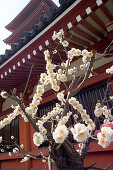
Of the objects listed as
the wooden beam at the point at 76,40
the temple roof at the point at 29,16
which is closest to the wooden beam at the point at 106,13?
the wooden beam at the point at 76,40

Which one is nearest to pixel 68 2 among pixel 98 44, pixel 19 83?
pixel 98 44

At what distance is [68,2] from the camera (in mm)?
2062

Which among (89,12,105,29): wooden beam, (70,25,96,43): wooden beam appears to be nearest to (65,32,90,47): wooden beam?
(70,25,96,43): wooden beam

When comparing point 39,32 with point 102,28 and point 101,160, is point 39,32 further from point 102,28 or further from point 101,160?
point 101,160

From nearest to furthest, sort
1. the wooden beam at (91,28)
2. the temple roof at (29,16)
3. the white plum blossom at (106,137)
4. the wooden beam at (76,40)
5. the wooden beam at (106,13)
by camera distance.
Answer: the white plum blossom at (106,137) < the wooden beam at (106,13) < the wooden beam at (91,28) < the wooden beam at (76,40) < the temple roof at (29,16)

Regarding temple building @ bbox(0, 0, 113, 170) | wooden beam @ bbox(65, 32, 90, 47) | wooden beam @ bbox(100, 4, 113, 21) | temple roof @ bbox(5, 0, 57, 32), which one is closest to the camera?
wooden beam @ bbox(100, 4, 113, 21)

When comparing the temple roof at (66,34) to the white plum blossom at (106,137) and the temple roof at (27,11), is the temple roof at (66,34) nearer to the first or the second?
the white plum blossom at (106,137)

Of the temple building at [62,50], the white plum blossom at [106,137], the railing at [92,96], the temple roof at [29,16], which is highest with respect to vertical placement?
the temple roof at [29,16]

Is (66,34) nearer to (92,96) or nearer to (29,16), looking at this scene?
(92,96)

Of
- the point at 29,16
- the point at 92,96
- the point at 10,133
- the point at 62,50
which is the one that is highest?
the point at 29,16

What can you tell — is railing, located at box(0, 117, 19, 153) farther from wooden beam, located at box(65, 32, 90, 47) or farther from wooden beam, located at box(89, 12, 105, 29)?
wooden beam, located at box(89, 12, 105, 29)

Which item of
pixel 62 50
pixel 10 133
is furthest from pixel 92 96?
pixel 10 133

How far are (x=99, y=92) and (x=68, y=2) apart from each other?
1844 millimetres

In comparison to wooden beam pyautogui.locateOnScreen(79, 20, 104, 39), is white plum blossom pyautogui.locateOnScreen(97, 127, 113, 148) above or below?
below
